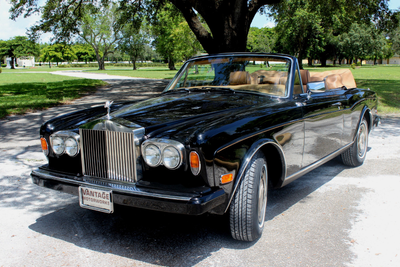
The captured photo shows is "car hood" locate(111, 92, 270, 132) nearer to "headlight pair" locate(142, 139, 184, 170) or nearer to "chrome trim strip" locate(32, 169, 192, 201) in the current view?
"headlight pair" locate(142, 139, 184, 170)

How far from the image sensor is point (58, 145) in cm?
314

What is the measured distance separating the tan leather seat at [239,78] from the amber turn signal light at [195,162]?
1.77 metres

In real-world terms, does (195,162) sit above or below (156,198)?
above

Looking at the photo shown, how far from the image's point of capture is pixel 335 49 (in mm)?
69875

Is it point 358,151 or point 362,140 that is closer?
point 358,151

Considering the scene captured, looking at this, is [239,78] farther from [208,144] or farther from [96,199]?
[96,199]

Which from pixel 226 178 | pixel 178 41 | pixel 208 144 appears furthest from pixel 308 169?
pixel 178 41

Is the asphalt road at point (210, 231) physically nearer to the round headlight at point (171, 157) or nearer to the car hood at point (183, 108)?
the round headlight at point (171, 157)

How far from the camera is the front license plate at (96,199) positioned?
2657 millimetres

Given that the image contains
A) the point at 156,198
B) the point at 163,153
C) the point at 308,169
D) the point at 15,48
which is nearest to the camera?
the point at 156,198

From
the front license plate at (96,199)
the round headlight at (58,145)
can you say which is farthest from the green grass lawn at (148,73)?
the front license plate at (96,199)

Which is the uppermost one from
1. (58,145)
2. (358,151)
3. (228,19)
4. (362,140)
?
(228,19)

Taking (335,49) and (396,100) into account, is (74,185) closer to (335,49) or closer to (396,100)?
(396,100)

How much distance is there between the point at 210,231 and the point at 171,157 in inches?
39.7
